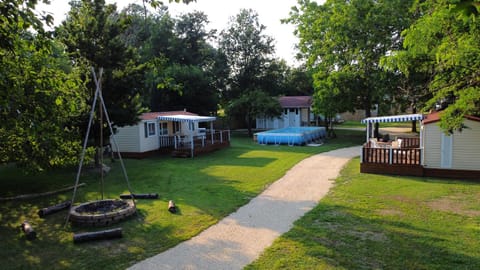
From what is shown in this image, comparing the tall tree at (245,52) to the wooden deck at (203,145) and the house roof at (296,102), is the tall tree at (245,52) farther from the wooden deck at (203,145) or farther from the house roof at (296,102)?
the wooden deck at (203,145)

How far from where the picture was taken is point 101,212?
7926 millimetres

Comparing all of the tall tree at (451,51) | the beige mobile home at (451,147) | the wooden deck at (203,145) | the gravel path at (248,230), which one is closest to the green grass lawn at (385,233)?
the gravel path at (248,230)

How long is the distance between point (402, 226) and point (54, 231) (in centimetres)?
733

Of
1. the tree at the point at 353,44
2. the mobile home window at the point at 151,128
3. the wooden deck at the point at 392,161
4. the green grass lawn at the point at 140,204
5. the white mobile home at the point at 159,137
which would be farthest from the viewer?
the tree at the point at 353,44

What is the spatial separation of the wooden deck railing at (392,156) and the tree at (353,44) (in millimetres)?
8876

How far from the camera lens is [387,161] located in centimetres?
1345

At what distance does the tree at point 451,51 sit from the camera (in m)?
8.75

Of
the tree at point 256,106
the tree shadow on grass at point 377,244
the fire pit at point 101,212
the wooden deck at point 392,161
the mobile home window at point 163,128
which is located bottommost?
the tree shadow on grass at point 377,244

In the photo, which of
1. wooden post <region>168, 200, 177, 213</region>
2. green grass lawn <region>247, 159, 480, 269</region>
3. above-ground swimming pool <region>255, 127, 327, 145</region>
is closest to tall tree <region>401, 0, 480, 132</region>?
green grass lawn <region>247, 159, 480, 269</region>

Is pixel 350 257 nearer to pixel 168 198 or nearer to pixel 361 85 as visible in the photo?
pixel 168 198

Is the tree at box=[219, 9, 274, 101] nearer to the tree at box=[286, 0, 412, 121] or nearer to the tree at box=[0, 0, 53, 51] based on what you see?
the tree at box=[286, 0, 412, 121]

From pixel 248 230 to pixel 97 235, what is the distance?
2.96 meters

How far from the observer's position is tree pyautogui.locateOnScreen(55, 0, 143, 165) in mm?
13516

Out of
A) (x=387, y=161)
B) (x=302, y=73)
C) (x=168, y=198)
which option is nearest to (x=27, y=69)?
(x=168, y=198)
